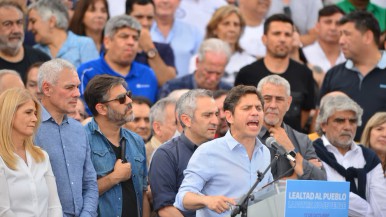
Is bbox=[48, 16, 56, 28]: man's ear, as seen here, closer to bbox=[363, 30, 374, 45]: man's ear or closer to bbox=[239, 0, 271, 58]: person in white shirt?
bbox=[239, 0, 271, 58]: person in white shirt

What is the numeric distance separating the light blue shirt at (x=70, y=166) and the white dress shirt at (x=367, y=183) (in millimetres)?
2823

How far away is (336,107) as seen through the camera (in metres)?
12.0

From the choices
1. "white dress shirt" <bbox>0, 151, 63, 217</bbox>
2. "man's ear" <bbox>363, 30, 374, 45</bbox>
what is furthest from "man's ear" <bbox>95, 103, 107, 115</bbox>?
"man's ear" <bbox>363, 30, 374, 45</bbox>

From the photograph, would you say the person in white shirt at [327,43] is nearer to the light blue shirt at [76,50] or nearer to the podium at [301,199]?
the light blue shirt at [76,50]

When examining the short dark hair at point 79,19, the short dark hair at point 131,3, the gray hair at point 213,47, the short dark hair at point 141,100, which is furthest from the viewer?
the short dark hair at point 131,3

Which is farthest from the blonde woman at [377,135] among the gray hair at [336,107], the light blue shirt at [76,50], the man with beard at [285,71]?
the light blue shirt at [76,50]

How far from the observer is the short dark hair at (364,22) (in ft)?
45.0

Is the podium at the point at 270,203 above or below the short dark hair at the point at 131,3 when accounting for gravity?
below

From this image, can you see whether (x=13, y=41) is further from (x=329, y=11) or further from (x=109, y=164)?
(x=329, y=11)

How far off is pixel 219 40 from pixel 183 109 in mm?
2905

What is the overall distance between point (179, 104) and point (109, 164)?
0.95 meters

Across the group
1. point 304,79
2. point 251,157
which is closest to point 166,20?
point 304,79

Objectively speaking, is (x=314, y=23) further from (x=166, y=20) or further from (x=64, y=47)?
(x=64, y=47)

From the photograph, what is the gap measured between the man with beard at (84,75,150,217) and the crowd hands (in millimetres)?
12
